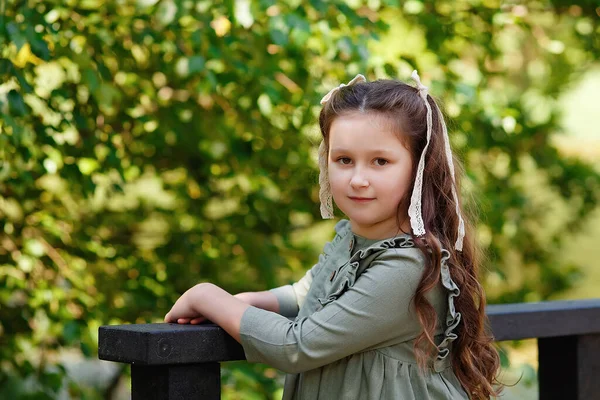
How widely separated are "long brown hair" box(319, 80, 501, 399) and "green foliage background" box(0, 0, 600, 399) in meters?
0.89

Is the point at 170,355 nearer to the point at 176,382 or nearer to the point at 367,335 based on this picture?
the point at 176,382

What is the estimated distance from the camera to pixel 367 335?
1.55 m

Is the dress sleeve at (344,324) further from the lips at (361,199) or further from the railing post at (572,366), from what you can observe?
the railing post at (572,366)

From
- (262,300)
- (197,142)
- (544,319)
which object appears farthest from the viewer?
(197,142)

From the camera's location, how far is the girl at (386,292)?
5.08 ft

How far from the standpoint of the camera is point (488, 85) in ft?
12.3

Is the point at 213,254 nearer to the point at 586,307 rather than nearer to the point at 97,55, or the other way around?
the point at 97,55

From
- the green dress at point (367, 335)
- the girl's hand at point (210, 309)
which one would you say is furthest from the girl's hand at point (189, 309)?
the green dress at point (367, 335)

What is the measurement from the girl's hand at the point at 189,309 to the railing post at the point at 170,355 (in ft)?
0.19

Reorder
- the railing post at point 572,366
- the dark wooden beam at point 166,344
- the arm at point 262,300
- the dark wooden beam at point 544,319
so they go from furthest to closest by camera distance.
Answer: the railing post at point 572,366, the dark wooden beam at point 544,319, the arm at point 262,300, the dark wooden beam at point 166,344

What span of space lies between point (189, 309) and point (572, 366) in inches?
40.1

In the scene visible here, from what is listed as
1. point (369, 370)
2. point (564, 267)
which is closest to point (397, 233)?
point (369, 370)

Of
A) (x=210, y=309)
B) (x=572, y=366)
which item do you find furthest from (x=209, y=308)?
(x=572, y=366)

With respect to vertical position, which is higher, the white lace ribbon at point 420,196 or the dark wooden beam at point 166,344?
the white lace ribbon at point 420,196
